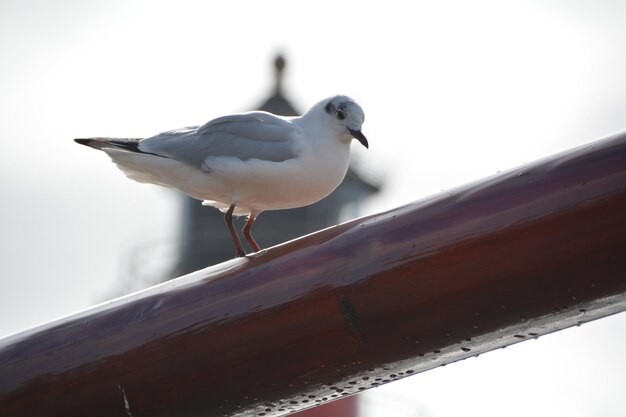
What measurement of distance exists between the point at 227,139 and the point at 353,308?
2.50 meters

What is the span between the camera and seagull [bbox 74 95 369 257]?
10.9ft

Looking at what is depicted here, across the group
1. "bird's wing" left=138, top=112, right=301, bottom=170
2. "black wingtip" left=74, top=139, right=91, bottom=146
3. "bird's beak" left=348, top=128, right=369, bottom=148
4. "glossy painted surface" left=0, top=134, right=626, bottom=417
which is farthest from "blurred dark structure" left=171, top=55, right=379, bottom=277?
"glossy painted surface" left=0, top=134, right=626, bottom=417

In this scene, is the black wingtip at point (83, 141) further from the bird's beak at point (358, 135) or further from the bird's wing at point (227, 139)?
the bird's beak at point (358, 135)

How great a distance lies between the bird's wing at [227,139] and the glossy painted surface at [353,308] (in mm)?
2064

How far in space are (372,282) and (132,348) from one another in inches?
14.1

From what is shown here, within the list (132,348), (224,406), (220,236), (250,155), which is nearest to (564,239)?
(224,406)

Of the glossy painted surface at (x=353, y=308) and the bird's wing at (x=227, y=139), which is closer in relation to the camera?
the glossy painted surface at (x=353, y=308)

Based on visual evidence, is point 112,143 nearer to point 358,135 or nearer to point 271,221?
point 358,135

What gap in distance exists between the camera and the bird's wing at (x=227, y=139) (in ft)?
11.7

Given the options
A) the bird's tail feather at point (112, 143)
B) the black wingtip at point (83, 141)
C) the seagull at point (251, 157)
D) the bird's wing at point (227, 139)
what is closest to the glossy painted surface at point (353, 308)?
the black wingtip at point (83, 141)

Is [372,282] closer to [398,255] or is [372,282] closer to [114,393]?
[398,255]

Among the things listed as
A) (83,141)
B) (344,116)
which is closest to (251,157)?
(344,116)

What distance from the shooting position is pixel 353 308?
127 centimetres

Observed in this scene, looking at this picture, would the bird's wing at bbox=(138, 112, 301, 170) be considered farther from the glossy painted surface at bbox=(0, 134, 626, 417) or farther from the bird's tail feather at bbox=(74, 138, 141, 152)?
the glossy painted surface at bbox=(0, 134, 626, 417)
